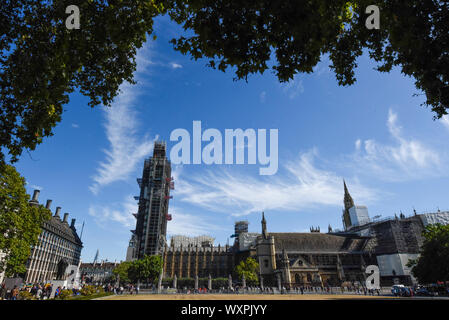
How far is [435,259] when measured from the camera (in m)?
33.2

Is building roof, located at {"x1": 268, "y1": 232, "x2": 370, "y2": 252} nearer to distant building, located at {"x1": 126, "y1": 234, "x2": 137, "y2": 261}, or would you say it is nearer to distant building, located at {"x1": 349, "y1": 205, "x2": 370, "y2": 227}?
distant building, located at {"x1": 349, "y1": 205, "x2": 370, "y2": 227}

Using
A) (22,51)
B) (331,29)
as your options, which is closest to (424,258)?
(331,29)

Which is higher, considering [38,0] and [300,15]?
[38,0]

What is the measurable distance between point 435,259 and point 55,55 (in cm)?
4674

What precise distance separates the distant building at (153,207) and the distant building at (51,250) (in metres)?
21.8

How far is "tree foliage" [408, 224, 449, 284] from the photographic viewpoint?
31.7 metres

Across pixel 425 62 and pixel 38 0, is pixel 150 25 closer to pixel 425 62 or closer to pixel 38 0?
pixel 38 0

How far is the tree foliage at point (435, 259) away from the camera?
31703 mm

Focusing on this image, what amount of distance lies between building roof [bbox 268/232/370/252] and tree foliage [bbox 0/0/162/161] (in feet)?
229

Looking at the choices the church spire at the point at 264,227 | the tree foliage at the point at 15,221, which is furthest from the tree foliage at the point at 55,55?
the church spire at the point at 264,227

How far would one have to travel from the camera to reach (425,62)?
685cm

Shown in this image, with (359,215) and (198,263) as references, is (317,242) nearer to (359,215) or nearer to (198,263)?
(359,215)
